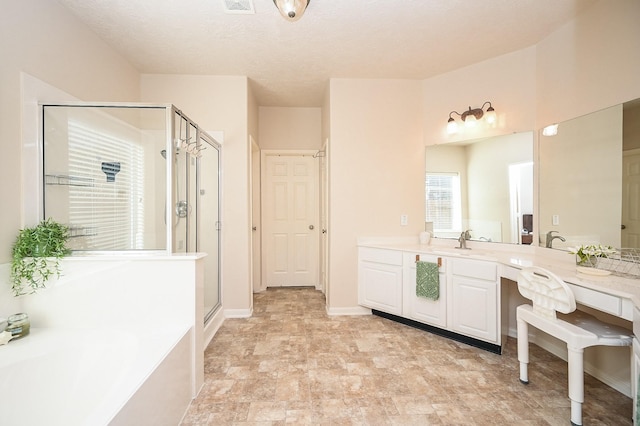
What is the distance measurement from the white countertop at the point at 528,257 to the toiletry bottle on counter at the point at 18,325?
8.59ft

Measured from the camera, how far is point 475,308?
91.4 inches

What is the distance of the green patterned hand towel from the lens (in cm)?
253

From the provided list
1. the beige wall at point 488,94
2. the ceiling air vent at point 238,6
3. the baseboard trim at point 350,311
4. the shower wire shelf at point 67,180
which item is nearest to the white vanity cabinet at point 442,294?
the baseboard trim at point 350,311

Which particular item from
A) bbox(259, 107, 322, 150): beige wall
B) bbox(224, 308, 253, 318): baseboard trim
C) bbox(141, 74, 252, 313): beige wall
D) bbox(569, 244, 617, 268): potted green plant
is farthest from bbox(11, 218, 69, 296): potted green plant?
bbox(569, 244, 617, 268): potted green plant

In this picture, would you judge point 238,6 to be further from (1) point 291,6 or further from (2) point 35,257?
(2) point 35,257

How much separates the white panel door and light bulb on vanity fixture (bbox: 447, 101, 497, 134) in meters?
1.91

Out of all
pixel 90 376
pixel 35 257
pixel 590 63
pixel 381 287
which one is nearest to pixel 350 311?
pixel 381 287

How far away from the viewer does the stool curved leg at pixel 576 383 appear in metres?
1.47

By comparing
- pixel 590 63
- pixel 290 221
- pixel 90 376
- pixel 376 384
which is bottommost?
pixel 376 384

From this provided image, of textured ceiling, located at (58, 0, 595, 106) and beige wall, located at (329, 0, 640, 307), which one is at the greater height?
textured ceiling, located at (58, 0, 595, 106)

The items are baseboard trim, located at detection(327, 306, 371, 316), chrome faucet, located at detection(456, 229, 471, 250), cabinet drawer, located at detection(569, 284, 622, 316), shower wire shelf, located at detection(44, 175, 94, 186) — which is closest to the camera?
cabinet drawer, located at detection(569, 284, 622, 316)

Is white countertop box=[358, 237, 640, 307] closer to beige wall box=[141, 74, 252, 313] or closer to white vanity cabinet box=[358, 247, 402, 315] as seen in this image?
white vanity cabinet box=[358, 247, 402, 315]

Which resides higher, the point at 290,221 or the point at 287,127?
the point at 287,127

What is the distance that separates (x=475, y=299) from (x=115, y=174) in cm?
298
